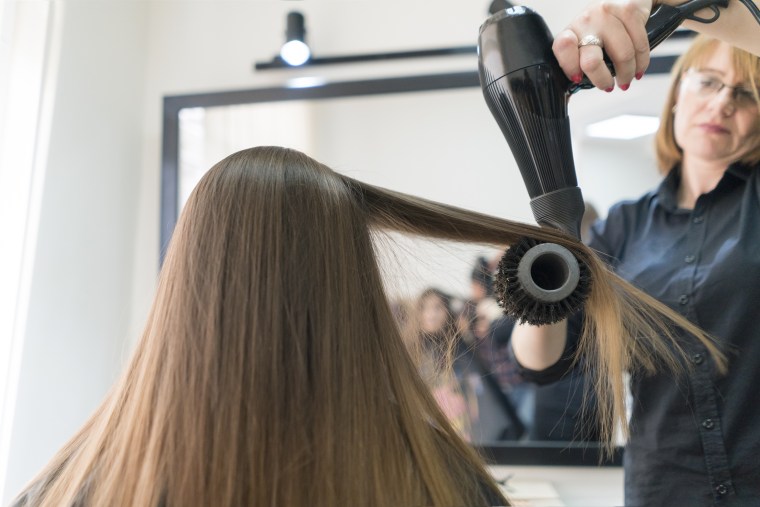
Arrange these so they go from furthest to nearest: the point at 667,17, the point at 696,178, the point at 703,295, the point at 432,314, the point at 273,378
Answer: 1. the point at 432,314
2. the point at 696,178
3. the point at 703,295
4. the point at 667,17
5. the point at 273,378

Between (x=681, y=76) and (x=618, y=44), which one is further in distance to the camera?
(x=681, y=76)

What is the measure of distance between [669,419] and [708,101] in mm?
441

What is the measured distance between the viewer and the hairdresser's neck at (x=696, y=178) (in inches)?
34.3

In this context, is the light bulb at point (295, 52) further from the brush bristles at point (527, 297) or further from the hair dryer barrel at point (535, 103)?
the brush bristles at point (527, 297)

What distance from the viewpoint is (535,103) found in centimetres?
57

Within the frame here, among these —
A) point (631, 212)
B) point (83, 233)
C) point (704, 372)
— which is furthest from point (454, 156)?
point (83, 233)

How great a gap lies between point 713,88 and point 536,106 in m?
0.42

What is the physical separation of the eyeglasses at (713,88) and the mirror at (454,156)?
364mm

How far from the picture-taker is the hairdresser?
2.55ft

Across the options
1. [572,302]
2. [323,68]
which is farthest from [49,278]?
[572,302]

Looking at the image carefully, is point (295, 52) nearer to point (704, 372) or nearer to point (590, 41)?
point (590, 41)

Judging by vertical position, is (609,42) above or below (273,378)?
above

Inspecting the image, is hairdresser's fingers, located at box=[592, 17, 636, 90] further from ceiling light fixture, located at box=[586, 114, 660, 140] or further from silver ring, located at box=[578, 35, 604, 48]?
ceiling light fixture, located at box=[586, 114, 660, 140]

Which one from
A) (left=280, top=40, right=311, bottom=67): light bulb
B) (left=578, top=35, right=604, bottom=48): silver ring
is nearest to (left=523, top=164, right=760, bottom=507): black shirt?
(left=578, top=35, right=604, bottom=48): silver ring
